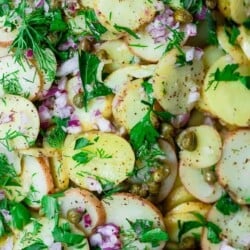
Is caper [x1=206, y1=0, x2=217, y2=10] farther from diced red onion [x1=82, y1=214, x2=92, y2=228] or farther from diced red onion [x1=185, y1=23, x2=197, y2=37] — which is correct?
diced red onion [x1=82, y1=214, x2=92, y2=228]

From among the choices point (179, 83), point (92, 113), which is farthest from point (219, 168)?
point (92, 113)

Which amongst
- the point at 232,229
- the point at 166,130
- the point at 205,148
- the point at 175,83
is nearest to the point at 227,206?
the point at 232,229

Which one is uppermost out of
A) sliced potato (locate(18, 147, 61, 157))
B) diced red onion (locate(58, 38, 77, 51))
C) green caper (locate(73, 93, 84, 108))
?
diced red onion (locate(58, 38, 77, 51))

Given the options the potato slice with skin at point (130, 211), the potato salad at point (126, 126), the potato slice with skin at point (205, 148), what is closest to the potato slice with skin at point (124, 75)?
the potato salad at point (126, 126)

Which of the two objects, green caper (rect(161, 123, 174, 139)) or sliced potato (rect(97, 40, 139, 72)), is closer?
green caper (rect(161, 123, 174, 139))

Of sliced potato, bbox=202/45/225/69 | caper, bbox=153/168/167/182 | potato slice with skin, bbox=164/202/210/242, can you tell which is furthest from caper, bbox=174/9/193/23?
potato slice with skin, bbox=164/202/210/242
